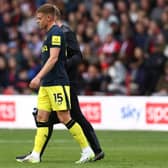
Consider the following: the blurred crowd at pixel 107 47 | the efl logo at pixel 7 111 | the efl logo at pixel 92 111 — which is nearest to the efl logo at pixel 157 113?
the efl logo at pixel 92 111

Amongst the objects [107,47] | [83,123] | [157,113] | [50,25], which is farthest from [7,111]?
[50,25]

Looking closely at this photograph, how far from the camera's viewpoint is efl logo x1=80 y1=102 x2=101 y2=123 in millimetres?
17781

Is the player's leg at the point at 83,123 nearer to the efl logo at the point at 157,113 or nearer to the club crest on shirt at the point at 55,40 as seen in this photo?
the club crest on shirt at the point at 55,40

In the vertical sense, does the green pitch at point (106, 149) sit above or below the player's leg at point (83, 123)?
below

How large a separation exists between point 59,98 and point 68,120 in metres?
0.33

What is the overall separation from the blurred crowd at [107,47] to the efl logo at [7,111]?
81.7 inches

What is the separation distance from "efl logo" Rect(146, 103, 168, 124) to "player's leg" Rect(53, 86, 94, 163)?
267 inches

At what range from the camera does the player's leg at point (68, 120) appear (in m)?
10.5

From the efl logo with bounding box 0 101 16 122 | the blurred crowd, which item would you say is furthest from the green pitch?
the blurred crowd

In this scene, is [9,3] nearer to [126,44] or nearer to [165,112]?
[126,44]

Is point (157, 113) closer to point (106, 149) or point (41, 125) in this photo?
point (106, 149)

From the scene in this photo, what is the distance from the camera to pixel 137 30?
791 inches

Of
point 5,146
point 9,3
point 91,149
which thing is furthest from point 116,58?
point 91,149

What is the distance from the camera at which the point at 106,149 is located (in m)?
13.0
